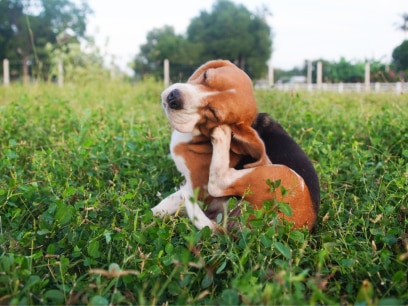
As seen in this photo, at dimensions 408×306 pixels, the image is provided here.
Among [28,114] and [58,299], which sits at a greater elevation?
[28,114]

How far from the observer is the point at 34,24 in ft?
84.0

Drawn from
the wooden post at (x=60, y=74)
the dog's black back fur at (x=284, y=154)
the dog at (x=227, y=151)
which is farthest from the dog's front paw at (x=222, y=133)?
the wooden post at (x=60, y=74)

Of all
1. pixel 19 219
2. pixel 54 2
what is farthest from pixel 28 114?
pixel 54 2

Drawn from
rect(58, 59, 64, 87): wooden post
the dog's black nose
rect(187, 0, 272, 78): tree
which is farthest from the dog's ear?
rect(187, 0, 272, 78): tree

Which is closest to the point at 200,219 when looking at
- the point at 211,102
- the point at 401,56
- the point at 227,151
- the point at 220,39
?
the point at 227,151

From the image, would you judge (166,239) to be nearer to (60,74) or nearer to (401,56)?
(401,56)

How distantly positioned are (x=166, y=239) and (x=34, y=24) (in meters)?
26.4

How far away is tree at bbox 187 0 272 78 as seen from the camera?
4200cm

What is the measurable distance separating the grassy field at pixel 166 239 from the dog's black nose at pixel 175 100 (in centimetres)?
58

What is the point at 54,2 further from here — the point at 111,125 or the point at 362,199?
the point at 362,199

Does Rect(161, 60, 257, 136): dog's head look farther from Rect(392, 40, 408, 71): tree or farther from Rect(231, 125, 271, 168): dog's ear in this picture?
Rect(392, 40, 408, 71): tree

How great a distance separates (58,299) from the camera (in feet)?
5.53

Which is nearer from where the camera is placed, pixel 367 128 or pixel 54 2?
pixel 367 128

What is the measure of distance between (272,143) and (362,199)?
2.56ft
